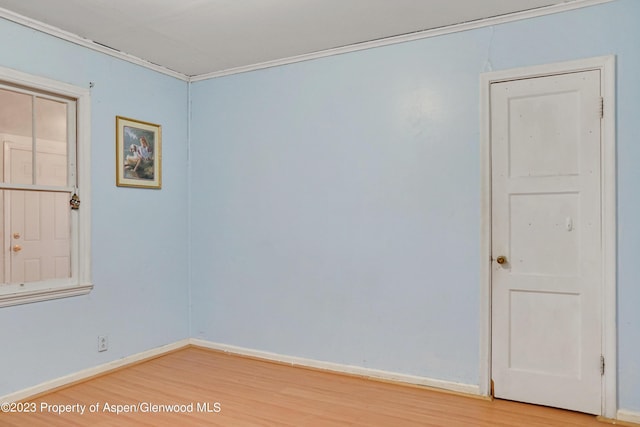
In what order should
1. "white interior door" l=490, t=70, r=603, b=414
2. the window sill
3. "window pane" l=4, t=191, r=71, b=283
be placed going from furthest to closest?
"window pane" l=4, t=191, r=71, b=283 → the window sill → "white interior door" l=490, t=70, r=603, b=414

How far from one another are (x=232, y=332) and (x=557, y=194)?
2.91 metres

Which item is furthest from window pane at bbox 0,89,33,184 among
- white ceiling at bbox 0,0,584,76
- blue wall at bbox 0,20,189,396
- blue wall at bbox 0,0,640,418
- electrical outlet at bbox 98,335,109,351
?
electrical outlet at bbox 98,335,109,351

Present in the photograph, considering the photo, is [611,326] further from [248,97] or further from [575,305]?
[248,97]

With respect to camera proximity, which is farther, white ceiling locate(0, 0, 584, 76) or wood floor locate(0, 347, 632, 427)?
white ceiling locate(0, 0, 584, 76)

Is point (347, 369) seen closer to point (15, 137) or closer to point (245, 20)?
point (245, 20)

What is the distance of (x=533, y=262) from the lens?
2.95 m

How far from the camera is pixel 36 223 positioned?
429cm

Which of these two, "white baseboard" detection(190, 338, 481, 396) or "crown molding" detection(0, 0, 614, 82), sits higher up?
"crown molding" detection(0, 0, 614, 82)

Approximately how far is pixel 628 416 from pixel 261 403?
2.26 meters

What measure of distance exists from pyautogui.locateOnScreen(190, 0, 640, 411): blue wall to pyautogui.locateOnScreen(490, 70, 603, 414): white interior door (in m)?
0.14

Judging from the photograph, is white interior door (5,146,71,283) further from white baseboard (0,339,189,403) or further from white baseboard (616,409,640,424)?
white baseboard (616,409,640,424)

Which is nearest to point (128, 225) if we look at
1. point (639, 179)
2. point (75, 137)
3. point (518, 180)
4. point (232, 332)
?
point (75, 137)

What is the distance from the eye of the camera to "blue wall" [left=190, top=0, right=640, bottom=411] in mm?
2832

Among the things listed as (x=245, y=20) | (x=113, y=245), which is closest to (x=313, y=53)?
(x=245, y=20)
